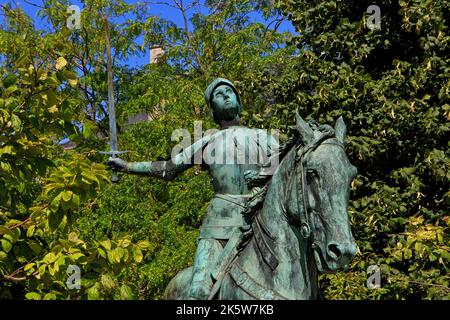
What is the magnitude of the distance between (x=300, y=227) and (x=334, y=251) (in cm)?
42

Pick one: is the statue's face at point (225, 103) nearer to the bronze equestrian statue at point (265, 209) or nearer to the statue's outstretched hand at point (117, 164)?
the bronze equestrian statue at point (265, 209)

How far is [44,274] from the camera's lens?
5.95 metres

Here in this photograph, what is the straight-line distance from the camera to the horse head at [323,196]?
4.10m

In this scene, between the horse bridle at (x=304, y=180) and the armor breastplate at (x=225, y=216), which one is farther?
the armor breastplate at (x=225, y=216)

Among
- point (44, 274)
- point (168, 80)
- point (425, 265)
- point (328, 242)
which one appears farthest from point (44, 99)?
point (168, 80)

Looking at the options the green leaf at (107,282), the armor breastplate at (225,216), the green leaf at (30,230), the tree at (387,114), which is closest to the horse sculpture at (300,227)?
the armor breastplate at (225,216)

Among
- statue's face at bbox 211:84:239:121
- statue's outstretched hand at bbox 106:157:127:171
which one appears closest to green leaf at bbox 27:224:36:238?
statue's outstretched hand at bbox 106:157:127:171

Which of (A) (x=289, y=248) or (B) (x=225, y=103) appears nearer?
(A) (x=289, y=248)

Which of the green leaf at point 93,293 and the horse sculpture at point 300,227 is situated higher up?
the horse sculpture at point 300,227

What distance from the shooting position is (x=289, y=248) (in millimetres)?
4500

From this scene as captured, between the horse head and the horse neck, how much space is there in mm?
50

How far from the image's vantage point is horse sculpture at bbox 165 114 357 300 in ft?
13.6

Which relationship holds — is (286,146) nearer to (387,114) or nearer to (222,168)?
(222,168)

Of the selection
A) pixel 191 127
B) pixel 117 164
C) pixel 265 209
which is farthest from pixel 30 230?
pixel 191 127
